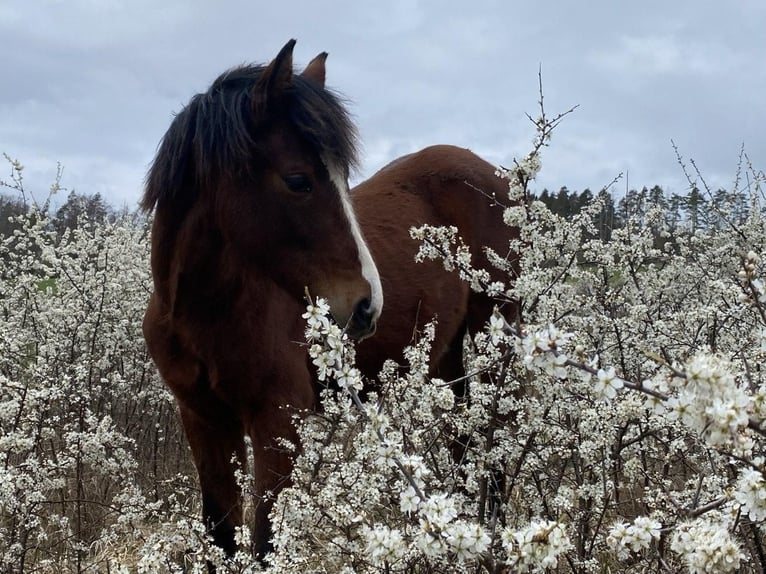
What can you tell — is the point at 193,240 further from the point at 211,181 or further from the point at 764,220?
the point at 764,220

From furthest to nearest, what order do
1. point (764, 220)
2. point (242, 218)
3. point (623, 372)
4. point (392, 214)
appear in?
point (764, 220), point (392, 214), point (623, 372), point (242, 218)

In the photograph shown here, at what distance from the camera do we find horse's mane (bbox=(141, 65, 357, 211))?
283cm

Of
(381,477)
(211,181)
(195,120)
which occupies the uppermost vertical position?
(195,120)

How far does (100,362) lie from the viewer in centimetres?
559

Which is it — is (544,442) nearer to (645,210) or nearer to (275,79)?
(275,79)

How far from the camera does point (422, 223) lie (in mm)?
4504

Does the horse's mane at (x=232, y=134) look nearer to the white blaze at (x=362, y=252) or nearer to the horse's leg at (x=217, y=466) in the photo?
the white blaze at (x=362, y=252)

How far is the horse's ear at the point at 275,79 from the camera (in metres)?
2.79

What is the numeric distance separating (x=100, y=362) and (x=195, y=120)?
3.38 meters

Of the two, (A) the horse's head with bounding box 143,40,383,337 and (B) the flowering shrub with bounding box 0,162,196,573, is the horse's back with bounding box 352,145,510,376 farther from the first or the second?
(B) the flowering shrub with bounding box 0,162,196,573

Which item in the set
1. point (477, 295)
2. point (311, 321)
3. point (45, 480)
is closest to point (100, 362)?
point (45, 480)

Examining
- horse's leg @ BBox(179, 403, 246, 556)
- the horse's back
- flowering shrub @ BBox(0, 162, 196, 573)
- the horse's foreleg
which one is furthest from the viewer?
flowering shrub @ BBox(0, 162, 196, 573)

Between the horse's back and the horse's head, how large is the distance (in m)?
1.11

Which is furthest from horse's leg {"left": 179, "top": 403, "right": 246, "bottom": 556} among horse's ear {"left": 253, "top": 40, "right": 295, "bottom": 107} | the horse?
horse's ear {"left": 253, "top": 40, "right": 295, "bottom": 107}
